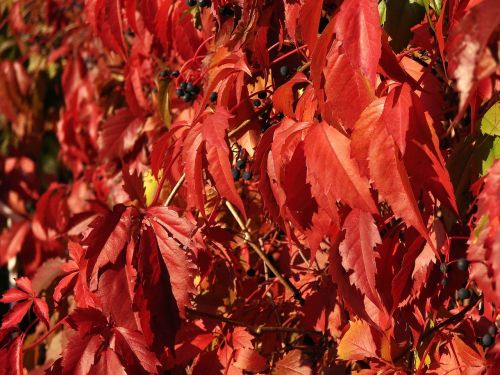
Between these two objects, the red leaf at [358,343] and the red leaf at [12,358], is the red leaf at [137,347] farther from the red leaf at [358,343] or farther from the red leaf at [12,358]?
the red leaf at [358,343]

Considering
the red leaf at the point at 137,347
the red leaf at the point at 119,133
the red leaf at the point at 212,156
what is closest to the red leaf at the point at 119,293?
the red leaf at the point at 137,347

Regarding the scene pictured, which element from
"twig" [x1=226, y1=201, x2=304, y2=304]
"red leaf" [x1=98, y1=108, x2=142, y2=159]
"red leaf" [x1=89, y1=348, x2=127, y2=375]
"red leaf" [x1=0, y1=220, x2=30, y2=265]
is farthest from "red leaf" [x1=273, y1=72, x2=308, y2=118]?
"red leaf" [x1=0, y1=220, x2=30, y2=265]

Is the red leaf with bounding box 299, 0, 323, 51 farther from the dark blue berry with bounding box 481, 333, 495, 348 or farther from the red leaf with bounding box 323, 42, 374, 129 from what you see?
the dark blue berry with bounding box 481, 333, 495, 348

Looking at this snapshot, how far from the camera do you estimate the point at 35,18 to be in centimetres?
361

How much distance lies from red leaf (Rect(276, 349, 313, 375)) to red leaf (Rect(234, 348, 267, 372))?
0.08 meters

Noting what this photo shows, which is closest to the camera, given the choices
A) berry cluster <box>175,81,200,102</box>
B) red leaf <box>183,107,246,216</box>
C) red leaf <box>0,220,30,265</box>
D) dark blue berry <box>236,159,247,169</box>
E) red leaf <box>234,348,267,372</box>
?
red leaf <box>183,107,246,216</box>

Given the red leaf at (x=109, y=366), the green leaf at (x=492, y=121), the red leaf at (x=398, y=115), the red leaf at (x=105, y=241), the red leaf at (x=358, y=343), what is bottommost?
the red leaf at (x=358, y=343)

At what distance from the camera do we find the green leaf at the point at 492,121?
108 centimetres

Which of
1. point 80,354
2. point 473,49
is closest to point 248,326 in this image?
point 80,354

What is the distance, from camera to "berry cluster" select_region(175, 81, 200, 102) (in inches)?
61.9

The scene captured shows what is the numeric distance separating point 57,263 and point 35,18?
7.07 feet

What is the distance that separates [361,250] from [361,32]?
30 centimetres

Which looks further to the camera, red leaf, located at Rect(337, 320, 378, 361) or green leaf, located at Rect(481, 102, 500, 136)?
red leaf, located at Rect(337, 320, 378, 361)

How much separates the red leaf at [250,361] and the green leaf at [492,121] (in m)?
0.57
